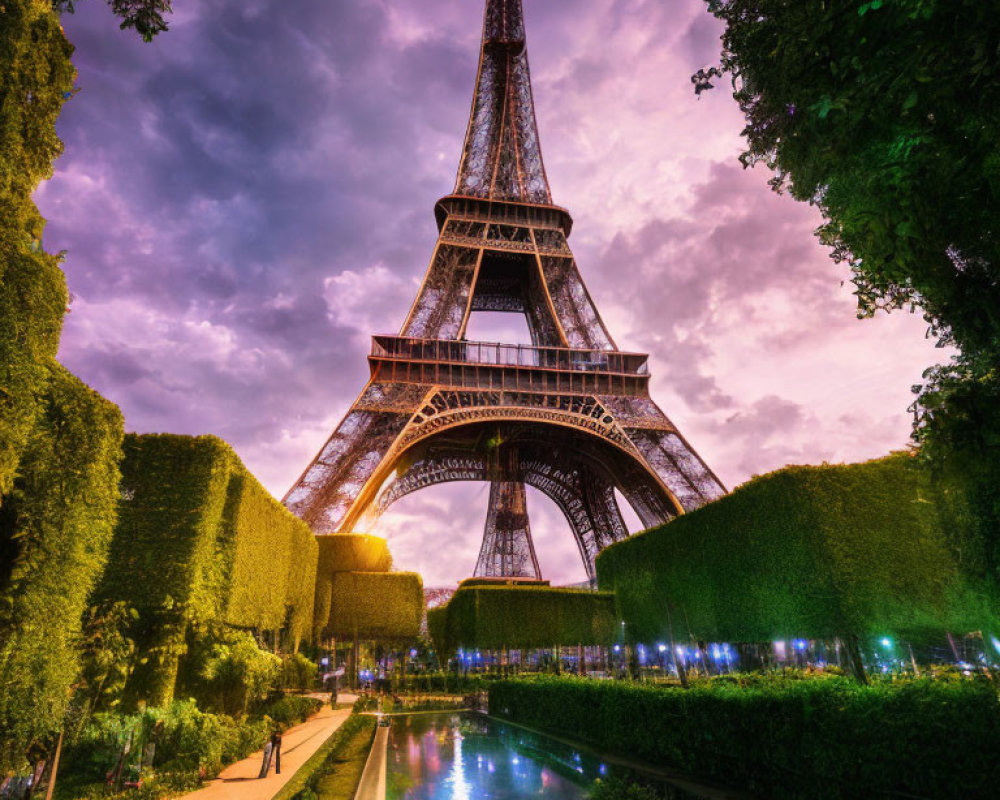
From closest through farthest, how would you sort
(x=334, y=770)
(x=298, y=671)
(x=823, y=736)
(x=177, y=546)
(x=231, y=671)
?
(x=823, y=736), (x=334, y=770), (x=177, y=546), (x=231, y=671), (x=298, y=671)

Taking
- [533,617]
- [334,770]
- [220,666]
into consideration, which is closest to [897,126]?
[334,770]

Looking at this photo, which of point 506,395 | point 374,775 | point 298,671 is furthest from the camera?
point 506,395

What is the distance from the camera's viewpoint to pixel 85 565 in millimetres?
6746

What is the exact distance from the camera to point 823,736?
21.5ft

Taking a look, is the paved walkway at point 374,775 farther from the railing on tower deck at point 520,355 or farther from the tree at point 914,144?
the railing on tower deck at point 520,355

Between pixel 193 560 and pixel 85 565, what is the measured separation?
321 centimetres

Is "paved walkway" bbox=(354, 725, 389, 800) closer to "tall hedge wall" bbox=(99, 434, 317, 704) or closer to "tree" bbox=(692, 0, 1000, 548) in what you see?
"tall hedge wall" bbox=(99, 434, 317, 704)

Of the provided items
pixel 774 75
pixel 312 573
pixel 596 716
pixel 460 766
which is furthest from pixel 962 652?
pixel 774 75

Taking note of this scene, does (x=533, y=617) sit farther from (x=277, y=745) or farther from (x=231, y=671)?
(x=277, y=745)

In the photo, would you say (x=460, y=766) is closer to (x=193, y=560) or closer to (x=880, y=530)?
(x=193, y=560)

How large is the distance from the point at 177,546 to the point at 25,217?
6.30 meters

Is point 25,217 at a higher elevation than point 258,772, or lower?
higher

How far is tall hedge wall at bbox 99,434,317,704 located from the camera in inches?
370

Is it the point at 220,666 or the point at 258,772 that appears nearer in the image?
the point at 258,772
